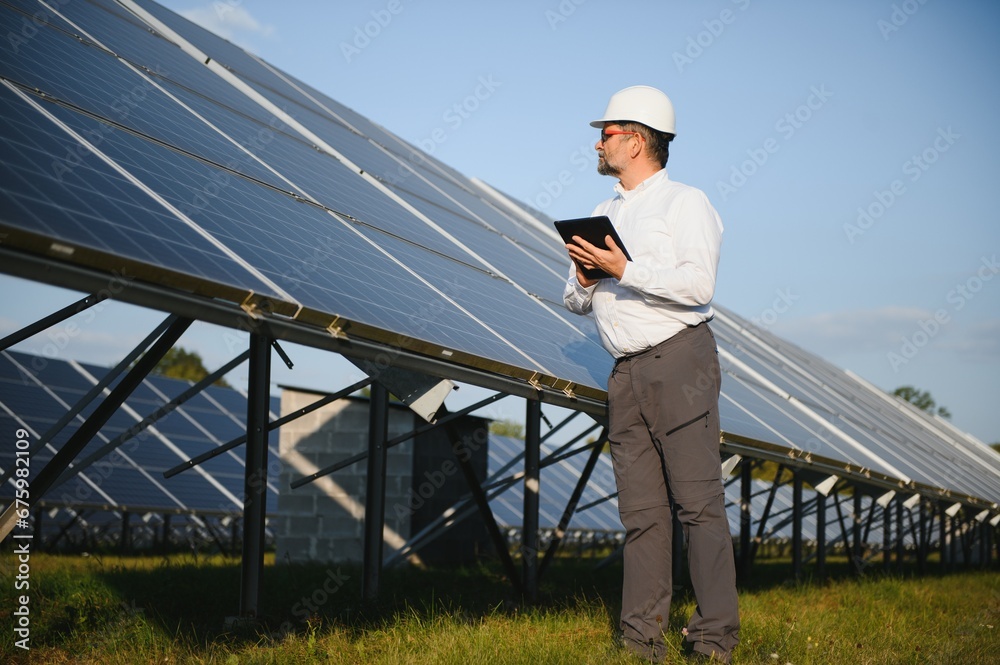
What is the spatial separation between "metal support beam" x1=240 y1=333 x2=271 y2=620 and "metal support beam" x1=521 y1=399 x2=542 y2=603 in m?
2.00

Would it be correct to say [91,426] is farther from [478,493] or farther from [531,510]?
[531,510]

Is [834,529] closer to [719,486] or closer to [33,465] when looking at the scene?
[33,465]

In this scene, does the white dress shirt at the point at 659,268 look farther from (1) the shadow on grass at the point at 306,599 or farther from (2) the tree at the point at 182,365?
(2) the tree at the point at 182,365

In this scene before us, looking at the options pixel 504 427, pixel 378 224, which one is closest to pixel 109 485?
pixel 378 224

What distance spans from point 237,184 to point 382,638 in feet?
7.78

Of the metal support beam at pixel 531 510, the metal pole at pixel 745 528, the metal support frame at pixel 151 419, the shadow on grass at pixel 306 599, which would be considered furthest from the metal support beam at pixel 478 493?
the metal pole at pixel 745 528

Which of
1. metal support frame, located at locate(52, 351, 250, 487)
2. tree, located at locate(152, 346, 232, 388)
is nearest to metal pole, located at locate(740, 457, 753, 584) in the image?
metal support frame, located at locate(52, 351, 250, 487)

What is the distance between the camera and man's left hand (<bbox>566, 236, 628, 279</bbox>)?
4.24 meters

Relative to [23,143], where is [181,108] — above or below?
above

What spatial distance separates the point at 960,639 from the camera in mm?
5770

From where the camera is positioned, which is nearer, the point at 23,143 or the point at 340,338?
the point at 23,143

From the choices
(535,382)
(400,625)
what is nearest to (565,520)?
(400,625)

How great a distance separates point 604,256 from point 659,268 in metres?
0.24

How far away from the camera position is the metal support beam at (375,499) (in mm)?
6707
